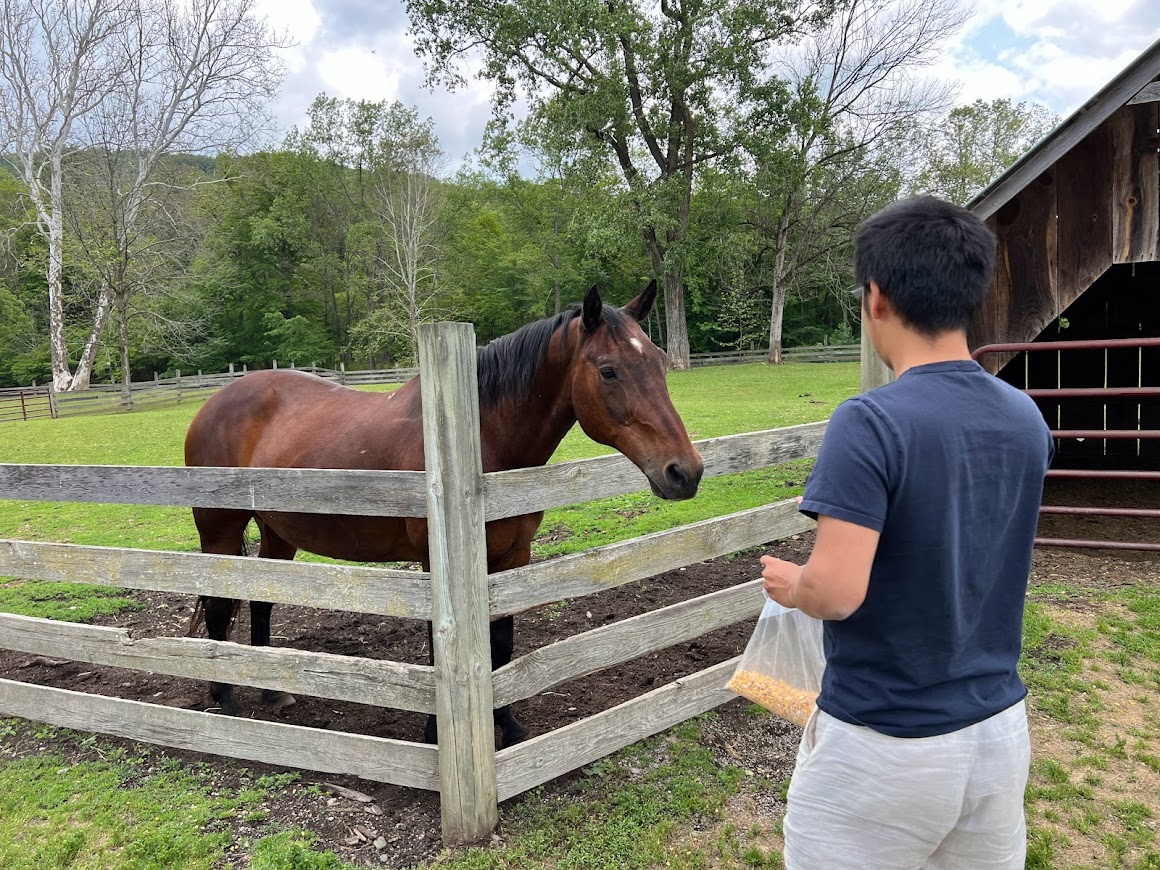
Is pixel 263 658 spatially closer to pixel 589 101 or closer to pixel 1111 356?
pixel 1111 356

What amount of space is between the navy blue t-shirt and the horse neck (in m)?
2.01

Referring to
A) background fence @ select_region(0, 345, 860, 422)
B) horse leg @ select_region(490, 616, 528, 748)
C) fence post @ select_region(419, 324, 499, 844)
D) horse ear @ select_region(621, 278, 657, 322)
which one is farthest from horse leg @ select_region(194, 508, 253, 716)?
background fence @ select_region(0, 345, 860, 422)

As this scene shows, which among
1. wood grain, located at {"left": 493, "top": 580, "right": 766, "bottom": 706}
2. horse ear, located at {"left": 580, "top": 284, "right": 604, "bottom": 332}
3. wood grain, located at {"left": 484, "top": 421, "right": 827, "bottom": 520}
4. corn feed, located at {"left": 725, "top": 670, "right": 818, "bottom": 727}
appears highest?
horse ear, located at {"left": 580, "top": 284, "right": 604, "bottom": 332}

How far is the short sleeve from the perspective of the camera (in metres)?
1.21

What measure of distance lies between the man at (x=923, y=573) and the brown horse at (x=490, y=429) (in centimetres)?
142

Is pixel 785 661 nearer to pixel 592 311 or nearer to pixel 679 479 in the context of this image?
pixel 679 479

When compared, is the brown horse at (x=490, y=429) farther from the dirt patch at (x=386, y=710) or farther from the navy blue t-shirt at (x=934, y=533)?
the navy blue t-shirt at (x=934, y=533)

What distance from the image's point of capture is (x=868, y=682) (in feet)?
4.48

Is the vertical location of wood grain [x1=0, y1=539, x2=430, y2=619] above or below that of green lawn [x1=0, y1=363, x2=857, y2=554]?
above

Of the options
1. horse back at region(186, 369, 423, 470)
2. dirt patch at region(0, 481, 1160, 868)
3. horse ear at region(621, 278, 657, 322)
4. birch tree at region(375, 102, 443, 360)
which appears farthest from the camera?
birch tree at region(375, 102, 443, 360)

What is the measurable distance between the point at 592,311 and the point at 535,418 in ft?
2.10

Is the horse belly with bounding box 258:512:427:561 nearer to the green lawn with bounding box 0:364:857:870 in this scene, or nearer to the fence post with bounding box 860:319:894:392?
the green lawn with bounding box 0:364:857:870

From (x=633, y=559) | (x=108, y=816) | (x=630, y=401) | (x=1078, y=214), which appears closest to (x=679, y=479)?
(x=630, y=401)

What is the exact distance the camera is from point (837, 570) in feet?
4.10
